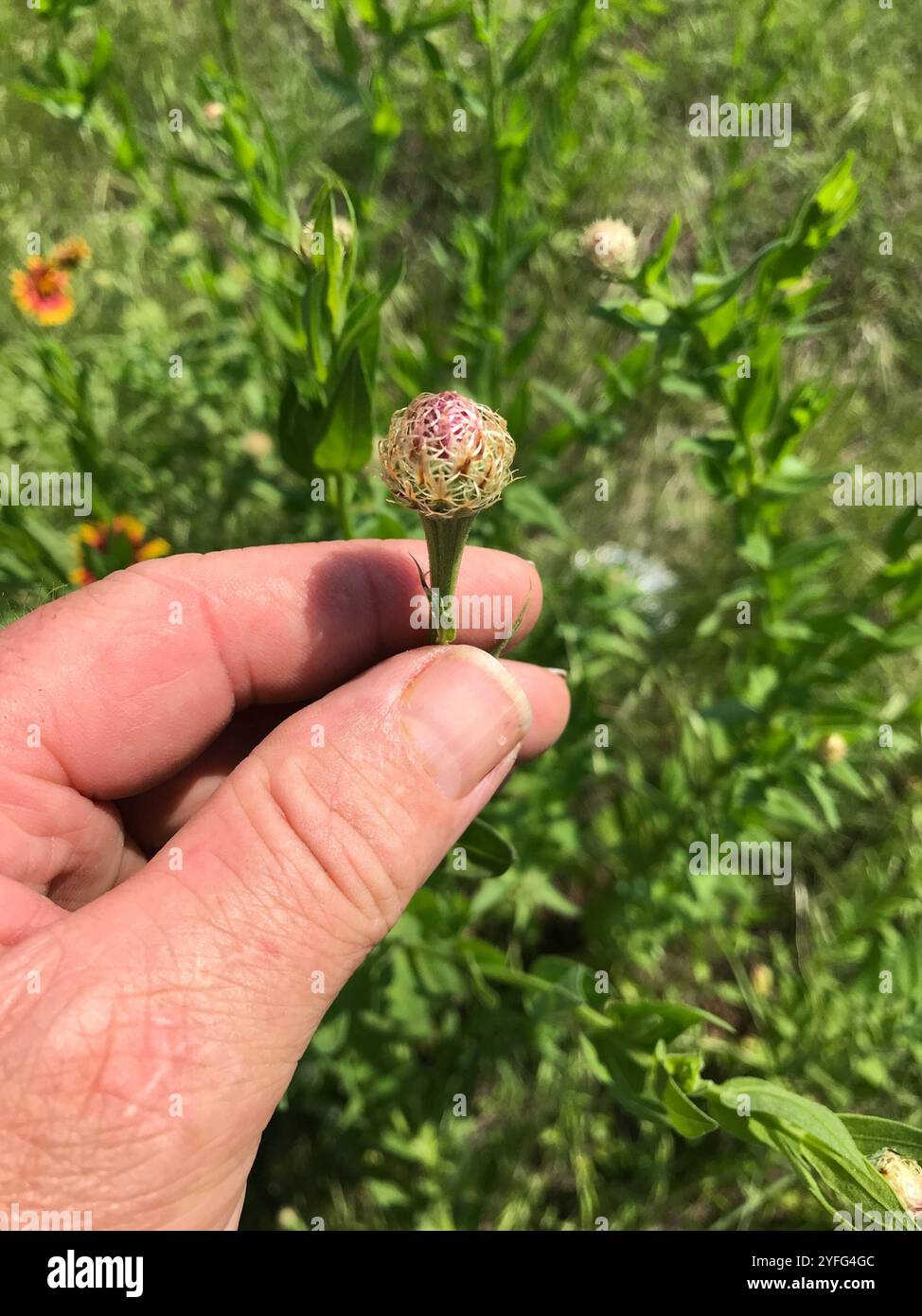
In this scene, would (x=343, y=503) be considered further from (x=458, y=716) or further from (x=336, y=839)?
(x=336, y=839)

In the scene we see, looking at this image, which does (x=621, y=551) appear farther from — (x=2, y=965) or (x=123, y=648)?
(x=2, y=965)

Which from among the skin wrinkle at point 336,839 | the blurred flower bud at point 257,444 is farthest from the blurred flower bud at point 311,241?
the blurred flower bud at point 257,444

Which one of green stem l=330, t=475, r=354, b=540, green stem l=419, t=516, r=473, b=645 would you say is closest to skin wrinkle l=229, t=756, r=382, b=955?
green stem l=419, t=516, r=473, b=645

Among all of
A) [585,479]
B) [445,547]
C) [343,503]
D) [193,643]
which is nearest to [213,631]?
[193,643]

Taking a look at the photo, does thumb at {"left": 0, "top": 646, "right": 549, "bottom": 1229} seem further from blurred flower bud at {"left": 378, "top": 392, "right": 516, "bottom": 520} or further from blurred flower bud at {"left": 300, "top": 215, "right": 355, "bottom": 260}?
blurred flower bud at {"left": 300, "top": 215, "right": 355, "bottom": 260}

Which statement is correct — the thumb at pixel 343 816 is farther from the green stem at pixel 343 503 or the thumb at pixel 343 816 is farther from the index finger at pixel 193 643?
the green stem at pixel 343 503

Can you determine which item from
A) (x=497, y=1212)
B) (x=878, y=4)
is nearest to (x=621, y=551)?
(x=497, y=1212)
